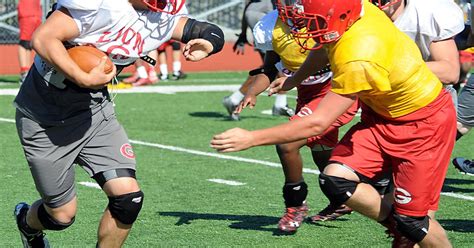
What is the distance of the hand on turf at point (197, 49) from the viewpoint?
5.57 m

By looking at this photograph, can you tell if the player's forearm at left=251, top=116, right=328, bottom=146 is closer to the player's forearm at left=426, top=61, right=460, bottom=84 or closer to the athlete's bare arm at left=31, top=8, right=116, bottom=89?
the athlete's bare arm at left=31, top=8, right=116, bottom=89

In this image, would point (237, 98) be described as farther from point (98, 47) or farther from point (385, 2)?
point (98, 47)

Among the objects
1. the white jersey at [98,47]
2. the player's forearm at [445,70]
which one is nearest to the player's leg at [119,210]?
the white jersey at [98,47]

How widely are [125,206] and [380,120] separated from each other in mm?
1433

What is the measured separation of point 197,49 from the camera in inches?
221

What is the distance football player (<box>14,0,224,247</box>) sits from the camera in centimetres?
530

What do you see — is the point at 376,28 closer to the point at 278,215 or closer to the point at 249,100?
the point at 249,100

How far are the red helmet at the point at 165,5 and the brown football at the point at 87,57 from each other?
36 cm

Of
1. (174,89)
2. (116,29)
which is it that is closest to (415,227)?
(116,29)

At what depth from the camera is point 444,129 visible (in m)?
5.37

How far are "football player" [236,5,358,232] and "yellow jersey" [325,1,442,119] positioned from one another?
1.28 meters

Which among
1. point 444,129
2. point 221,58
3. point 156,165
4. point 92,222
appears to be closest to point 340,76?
point 444,129

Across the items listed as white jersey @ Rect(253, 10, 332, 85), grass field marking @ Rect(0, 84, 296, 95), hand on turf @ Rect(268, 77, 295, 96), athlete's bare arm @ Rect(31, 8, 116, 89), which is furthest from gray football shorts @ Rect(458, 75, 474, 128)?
grass field marking @ Rect(0, 84, 296, 95)

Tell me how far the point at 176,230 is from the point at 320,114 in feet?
6.85
